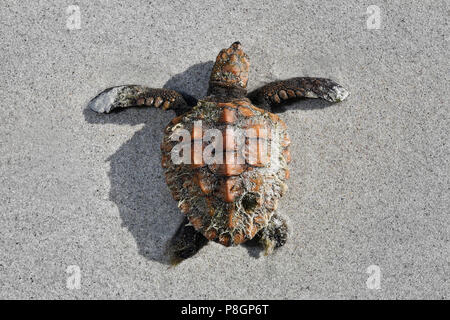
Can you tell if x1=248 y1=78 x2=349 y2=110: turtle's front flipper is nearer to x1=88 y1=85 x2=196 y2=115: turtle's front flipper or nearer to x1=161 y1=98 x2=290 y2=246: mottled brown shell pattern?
x1=161 y1=98 x2=290 y2=246: mottled brown shell pattern

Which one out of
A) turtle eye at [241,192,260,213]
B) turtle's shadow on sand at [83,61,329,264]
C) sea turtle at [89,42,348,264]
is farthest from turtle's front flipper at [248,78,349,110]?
turtle eye at [241,192,260,213]

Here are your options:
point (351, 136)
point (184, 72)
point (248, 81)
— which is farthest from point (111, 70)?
point (351, 136)

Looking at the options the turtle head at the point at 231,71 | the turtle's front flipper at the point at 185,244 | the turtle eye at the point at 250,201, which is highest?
the turtle head at the point at 231,71

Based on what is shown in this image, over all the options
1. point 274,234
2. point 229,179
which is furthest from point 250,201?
point 274,234

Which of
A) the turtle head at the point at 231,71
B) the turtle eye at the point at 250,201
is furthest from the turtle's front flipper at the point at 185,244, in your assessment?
the turtle head at the point at 231,71

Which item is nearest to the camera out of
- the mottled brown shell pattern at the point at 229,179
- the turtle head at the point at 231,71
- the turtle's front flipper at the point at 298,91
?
the mottled brown shell pattern at the point at 229,179

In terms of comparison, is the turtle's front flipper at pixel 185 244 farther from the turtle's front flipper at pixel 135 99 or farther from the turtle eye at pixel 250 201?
the turtle's front flipper at pixel 135 99

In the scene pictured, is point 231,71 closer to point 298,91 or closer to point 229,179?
point 298,91
